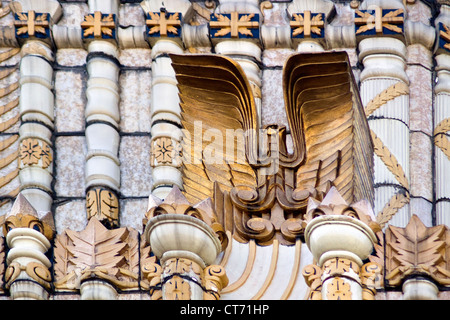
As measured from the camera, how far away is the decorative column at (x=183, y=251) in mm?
25812

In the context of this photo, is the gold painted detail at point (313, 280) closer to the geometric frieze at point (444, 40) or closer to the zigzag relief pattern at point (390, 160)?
the zigzag relief pattern at point (390, 160)

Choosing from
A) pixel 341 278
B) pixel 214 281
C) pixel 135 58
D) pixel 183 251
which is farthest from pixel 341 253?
pixel 135 58

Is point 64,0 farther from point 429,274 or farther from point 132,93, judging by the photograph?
point 429,274

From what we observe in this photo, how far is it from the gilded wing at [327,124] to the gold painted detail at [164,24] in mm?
4226

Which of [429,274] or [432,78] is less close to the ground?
[432,78]

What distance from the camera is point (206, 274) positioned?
26.1 metres

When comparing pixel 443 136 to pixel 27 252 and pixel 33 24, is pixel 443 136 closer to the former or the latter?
pixel 33 24

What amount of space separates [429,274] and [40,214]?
405cm

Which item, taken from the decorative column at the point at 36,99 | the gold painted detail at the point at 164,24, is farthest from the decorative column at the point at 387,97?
the decorative column at the point at 36,99

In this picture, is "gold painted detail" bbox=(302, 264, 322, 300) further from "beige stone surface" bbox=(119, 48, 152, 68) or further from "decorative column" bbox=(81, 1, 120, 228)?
"beige stone surface" bbox=(119, 48, 152, 68)

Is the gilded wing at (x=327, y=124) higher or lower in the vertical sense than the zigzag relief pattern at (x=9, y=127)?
lower
